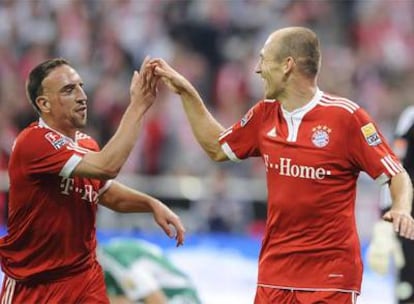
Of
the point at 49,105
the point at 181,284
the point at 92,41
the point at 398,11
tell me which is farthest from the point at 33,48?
the point at 49,105

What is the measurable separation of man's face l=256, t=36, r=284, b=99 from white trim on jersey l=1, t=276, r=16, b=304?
1.73m

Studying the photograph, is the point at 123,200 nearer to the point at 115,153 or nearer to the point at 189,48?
the point at 115,153

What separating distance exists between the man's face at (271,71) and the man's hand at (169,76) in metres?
0.57

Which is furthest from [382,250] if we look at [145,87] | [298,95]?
[145,87]

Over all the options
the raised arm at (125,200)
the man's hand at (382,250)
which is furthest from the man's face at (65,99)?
the man's hand at (382,250)

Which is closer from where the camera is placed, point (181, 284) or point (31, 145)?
point (31, 145)

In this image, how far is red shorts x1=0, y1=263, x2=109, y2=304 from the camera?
7.34 metres

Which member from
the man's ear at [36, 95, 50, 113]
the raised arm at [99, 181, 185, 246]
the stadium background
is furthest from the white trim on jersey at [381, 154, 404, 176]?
the stadium background

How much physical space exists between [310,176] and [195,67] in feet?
28.9

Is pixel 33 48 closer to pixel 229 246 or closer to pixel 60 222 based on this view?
pixel 229 246

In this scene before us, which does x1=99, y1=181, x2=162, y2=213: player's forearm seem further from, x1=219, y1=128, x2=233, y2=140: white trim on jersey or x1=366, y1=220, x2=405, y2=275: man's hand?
x1=366, y1=220, x2=405, y2=275: man's hand

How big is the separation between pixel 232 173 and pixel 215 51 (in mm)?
2282

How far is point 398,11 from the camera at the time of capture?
53.7 feet

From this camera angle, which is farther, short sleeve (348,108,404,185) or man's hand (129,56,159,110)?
man's hand (129,56,159,110)
